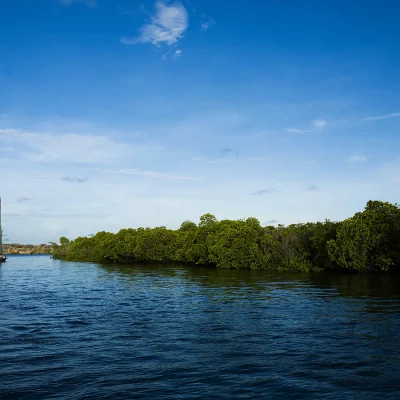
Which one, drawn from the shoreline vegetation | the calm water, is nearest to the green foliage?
the shoreline vegetation

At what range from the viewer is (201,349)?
71.9 ft

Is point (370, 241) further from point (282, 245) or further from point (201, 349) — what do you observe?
point (201, 349)

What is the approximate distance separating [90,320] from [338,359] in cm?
1869

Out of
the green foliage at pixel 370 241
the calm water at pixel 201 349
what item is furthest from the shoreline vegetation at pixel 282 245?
the calm water at pixel 201 349

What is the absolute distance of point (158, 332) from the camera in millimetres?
26156

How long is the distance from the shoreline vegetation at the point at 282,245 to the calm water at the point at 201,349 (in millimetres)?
38840

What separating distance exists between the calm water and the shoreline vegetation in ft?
127

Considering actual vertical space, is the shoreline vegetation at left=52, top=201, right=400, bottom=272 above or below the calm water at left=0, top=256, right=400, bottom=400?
above

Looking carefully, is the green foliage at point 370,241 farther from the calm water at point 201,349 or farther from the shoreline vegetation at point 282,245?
the calm water at point 201,349

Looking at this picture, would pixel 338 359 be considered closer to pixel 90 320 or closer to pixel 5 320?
pixel 90 320

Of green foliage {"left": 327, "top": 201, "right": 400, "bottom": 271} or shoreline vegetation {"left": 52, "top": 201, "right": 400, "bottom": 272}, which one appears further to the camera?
shoreline vegetation {"left": 52, "top": 201, "right": 400, "bottom": 272}

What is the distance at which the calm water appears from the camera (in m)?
16.1

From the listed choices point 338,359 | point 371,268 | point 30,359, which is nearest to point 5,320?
point 30,359

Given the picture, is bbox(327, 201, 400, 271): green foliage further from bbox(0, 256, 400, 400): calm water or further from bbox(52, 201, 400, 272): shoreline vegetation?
bbox(0, 256, 400, 400): calm water
